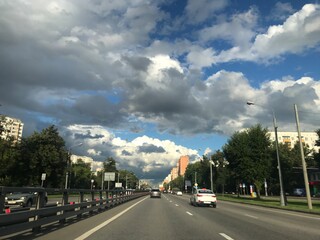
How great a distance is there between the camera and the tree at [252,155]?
5153 cm

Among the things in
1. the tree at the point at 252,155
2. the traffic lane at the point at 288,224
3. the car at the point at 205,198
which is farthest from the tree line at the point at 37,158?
the traffic lane at the point at 288,224

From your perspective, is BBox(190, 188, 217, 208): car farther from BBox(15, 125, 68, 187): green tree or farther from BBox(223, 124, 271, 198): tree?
BBox(15, 125, 68, 187): green tree

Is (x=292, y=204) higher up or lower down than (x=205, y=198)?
lower down

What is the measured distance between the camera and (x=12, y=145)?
64.1 m

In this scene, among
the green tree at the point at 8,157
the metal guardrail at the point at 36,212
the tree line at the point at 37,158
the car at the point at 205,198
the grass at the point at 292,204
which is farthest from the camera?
the tree line at the point at 37,158

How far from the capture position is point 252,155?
2057 inches

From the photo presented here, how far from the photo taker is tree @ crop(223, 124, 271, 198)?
51.5 m

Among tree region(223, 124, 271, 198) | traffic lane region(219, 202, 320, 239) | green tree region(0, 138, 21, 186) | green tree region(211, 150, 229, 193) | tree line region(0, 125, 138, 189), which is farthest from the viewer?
green tree region(211, 150, 229, 193)

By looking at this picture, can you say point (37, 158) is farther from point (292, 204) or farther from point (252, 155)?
point (292, 204)

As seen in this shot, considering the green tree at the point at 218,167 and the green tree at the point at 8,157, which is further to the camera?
the green tree at the point at 218,167

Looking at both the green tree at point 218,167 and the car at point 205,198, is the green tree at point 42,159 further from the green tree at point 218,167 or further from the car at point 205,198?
the green tree at point 218,167

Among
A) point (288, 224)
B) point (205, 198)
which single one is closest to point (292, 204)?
point (205, 198)

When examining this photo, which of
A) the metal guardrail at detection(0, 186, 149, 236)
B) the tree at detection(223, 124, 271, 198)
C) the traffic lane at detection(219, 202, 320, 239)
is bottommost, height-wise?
the traffic lane at detection(219, 202, 320, 239)

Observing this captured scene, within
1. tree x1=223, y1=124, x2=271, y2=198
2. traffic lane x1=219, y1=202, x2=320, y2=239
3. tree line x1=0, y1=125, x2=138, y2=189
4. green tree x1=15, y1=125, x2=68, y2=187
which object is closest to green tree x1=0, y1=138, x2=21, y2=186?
tree line x1=0, y1=125, x2=138, y2=189
